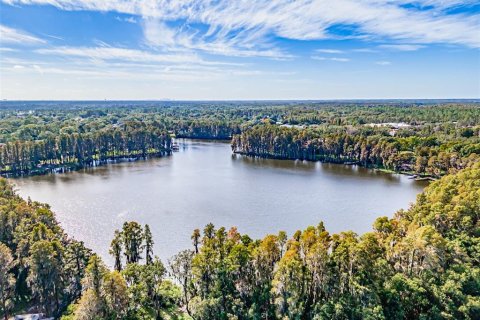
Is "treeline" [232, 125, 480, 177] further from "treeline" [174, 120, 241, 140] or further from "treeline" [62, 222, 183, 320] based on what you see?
"treeline" [62, 222, 183, 320]

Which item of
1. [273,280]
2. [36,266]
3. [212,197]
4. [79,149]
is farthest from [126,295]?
[79,149]

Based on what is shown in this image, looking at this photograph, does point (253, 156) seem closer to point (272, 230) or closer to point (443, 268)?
point (272, 230)

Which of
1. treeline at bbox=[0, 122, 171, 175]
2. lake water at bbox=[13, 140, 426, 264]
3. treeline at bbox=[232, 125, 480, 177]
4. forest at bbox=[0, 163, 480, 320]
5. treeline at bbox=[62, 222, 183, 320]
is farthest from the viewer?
treeline at bbox=[0, 122, 171, 175]

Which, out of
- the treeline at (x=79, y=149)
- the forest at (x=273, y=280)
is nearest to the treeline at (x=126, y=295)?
the forest at (x=273, y=280)

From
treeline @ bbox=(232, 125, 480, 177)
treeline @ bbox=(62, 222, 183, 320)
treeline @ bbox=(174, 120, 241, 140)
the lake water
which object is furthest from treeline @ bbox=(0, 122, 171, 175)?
treeline @ bbox=(62, 222, 183, 320)

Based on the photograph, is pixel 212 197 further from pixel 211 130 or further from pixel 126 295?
pixel 211 130

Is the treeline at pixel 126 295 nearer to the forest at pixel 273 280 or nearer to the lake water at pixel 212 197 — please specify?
the forest at pixel 273 280
